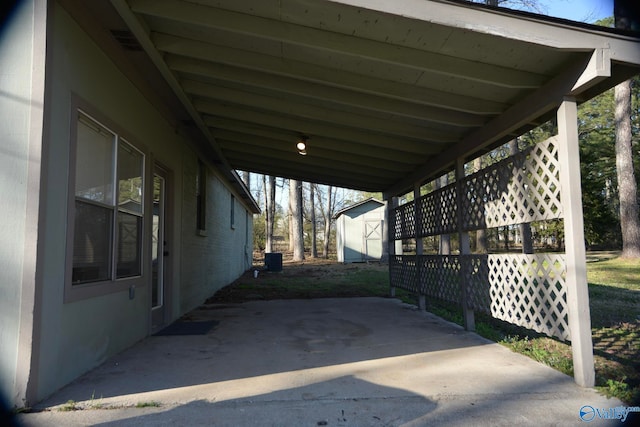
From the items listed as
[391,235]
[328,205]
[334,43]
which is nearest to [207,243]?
[391,235]

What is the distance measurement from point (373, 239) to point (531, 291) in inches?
744

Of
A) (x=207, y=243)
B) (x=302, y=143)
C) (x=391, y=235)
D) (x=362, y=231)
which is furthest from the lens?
(x=362, y=231)

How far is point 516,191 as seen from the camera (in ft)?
13.7

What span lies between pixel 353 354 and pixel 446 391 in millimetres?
1271

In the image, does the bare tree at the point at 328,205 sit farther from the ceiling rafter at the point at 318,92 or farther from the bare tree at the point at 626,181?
the ceiling rafter at the point at 318,92

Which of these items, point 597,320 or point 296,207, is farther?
point 296,207

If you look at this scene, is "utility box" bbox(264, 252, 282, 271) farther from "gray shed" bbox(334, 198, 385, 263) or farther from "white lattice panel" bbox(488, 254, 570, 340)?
"white lattice panel" bbox(488, 254, 570, 340)

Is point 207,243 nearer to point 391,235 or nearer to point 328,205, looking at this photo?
point 391,235

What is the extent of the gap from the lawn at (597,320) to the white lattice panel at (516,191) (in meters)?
1.41

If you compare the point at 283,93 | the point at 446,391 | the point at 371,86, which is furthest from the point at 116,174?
the point at 446,391

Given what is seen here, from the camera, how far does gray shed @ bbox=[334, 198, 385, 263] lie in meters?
23.0

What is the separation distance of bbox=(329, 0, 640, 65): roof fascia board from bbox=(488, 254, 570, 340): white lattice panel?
5.55 feet

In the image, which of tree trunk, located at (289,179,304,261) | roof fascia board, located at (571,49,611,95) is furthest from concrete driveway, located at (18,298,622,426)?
tree trunk, located at (289,179,304,261)

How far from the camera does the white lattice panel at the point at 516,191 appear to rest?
144 inches
